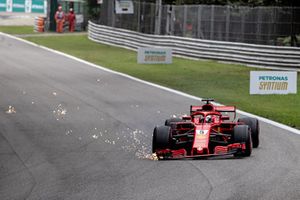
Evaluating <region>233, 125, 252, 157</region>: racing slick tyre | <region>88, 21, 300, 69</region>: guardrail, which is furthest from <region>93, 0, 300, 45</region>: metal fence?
<region>233, 125, 252, 157</region>: racing slick tyre

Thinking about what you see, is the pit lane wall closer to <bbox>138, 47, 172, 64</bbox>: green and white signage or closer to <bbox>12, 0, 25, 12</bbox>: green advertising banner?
<bbox>12, 0, 25, 12</bbox>: green advertising banner

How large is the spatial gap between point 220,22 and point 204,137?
25.7 metres

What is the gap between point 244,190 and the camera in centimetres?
948

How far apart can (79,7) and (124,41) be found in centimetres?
2331

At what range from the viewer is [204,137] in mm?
11945

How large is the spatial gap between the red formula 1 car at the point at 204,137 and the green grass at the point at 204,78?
4.11 metres

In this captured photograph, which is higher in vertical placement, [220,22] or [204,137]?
[220,22]

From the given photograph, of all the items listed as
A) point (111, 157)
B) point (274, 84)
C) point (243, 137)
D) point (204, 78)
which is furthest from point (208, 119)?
point (204, 78)

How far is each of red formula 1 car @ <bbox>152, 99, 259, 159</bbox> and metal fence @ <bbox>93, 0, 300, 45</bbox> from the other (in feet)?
68.9

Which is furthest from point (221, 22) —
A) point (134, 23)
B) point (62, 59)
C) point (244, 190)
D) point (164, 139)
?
point (244, 190)

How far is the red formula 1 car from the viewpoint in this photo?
38.9 feet

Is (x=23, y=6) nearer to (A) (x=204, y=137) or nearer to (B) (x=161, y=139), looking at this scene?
(B) (x=161, y=139)

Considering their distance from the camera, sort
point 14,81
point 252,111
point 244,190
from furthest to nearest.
→ point 14,81
point 252,111
point 244,190

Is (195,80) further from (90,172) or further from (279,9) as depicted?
(90,172)
